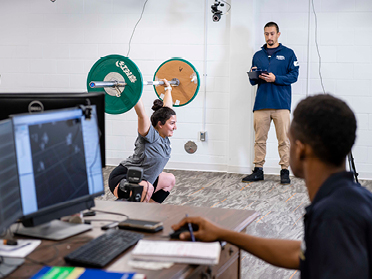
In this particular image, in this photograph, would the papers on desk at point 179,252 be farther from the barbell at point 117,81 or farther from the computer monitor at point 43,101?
the barbell at point 117,81

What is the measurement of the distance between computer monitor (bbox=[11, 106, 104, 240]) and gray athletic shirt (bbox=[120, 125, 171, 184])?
153 centimetres

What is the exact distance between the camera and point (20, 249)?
4.24 feet

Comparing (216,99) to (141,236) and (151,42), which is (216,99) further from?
(141,236)

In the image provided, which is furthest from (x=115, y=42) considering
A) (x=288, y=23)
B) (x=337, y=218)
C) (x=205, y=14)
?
(x=337, y=218)

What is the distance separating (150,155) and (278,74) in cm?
257

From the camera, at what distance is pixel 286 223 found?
3557 mm

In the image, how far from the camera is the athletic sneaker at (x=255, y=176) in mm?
5100

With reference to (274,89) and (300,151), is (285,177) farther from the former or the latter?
(300,151)

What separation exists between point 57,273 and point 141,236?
0.36 metres

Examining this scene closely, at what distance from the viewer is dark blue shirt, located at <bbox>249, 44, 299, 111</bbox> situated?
5.06 m

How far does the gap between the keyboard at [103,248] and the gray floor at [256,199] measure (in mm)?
1432

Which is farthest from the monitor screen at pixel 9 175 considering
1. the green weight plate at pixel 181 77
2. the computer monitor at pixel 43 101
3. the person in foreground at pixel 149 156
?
the green weight plate at pixel 181 77

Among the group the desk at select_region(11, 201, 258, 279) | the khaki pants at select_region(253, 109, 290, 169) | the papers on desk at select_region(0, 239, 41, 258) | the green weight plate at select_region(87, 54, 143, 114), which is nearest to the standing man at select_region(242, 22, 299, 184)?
the khaki pants at select_region(253, 109, 290, 169)

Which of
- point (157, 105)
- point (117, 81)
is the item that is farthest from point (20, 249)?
point (157, 105)
